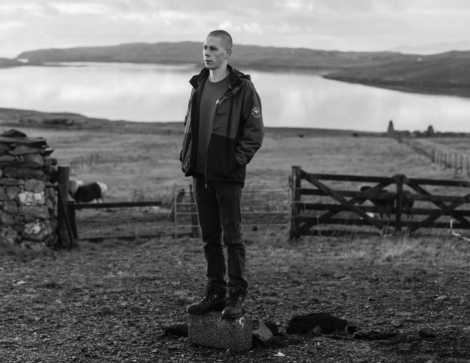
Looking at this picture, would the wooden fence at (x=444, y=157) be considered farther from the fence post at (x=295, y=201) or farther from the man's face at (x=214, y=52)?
the man's face at (x=214, y=52)

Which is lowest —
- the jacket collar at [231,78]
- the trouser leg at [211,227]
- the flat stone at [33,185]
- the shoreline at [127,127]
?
the shoreline at [127,127]

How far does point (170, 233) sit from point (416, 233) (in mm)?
4896

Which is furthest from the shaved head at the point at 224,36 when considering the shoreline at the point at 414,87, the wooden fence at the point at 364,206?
the shoreline at the point at 414,87

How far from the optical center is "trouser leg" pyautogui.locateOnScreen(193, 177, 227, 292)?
228 inches

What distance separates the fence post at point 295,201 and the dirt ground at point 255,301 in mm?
1278

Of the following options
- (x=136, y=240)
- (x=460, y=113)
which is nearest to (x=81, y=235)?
(x=136, y=240)

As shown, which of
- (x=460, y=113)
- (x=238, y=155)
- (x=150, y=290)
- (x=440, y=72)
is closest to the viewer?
(x=238, y=155)

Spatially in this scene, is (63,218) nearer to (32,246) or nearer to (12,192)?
(32,246)

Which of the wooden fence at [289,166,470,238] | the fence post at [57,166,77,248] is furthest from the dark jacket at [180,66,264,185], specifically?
the wooden fence at [289,166,470,238]

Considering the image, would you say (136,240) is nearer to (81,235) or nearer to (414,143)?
(81,235)

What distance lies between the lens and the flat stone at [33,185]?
1157cm

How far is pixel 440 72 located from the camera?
168 m

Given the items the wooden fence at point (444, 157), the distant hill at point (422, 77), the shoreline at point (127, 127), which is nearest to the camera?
the wooden fence at point (444, 157)

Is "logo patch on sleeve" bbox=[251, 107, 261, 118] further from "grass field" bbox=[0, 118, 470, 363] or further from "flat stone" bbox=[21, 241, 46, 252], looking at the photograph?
"flat stone" bbox=[21, 241, 46, 252]
